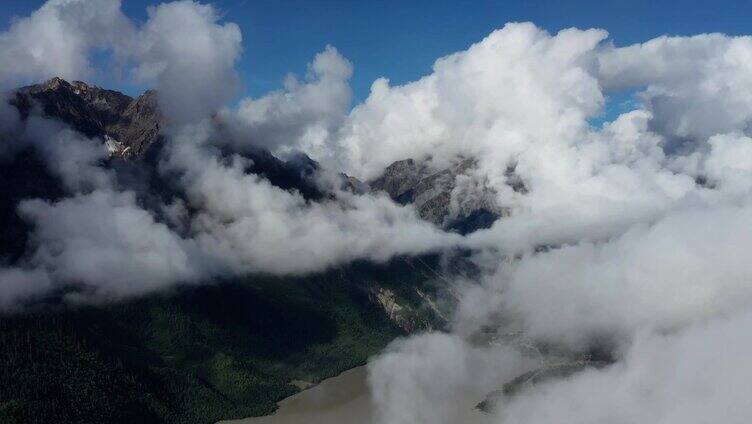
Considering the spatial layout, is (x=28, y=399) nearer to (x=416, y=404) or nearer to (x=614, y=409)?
(x=416, y=404)

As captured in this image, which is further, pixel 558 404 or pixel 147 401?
pixel 147 401

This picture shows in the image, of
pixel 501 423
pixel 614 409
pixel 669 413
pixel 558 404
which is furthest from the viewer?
pixel 501 423

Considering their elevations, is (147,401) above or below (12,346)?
below

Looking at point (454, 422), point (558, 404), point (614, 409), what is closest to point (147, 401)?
point (454, 422)

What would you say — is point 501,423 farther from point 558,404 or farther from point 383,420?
point 383,420

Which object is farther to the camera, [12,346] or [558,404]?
[12,346]

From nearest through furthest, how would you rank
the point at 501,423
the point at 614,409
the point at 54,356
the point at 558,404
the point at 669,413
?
the point at 669,413
the point at 614,409
the point at 558,404
the point at 501,423
the point at 54,356

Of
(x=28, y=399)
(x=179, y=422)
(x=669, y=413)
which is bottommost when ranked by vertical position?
(x=669, y=413)

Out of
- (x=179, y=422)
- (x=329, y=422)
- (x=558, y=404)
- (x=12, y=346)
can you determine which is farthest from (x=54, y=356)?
(x=558, y=404)

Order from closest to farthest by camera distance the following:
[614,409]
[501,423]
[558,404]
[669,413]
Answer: [669,413] → [614,409] → [558,404] → [501,423]
